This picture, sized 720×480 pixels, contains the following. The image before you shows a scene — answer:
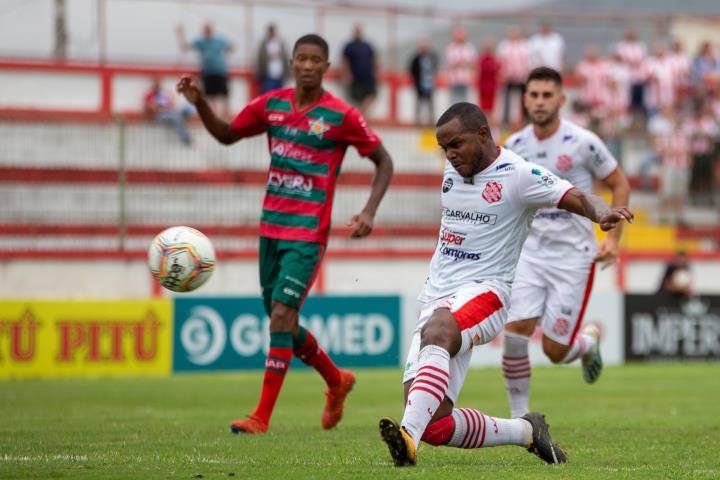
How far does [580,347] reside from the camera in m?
11.7

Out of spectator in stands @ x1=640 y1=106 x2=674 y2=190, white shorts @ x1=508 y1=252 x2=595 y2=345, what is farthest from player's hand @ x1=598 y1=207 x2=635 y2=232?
spectator in stands @ x1=640 y1=106 x2=674 y2=190

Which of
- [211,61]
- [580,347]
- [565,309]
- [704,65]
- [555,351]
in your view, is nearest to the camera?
[565,309]

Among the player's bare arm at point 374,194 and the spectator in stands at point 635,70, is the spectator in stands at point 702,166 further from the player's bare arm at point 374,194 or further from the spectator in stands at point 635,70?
the player's bare arm at point 374,194

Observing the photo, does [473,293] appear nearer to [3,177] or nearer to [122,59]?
[3,177]

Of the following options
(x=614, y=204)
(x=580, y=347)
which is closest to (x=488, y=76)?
(x=580, y=347)

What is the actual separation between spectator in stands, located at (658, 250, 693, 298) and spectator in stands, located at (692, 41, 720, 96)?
7.02 meters

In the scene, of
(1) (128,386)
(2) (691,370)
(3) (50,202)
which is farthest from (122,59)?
(2) (691,370)

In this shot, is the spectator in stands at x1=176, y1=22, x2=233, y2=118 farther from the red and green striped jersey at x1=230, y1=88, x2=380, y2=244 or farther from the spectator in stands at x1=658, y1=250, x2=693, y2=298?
the red and green striped jersey at x1=230, y1=88, x2=380, y2=244

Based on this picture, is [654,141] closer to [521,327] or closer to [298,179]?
[521,327]

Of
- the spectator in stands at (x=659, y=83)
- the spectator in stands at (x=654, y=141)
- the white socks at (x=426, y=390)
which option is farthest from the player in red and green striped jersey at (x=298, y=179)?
the spectator in stands at (x=659, y=83)

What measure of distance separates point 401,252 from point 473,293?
1555 cm

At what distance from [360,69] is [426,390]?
2012cm

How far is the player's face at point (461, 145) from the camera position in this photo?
25.5ft

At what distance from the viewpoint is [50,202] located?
21.2 m
